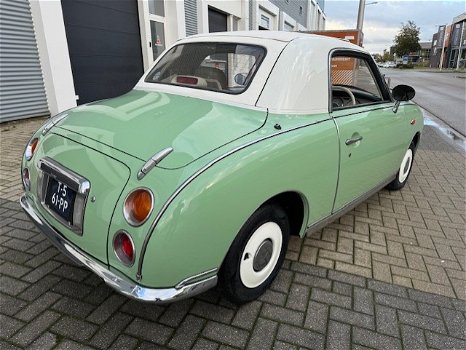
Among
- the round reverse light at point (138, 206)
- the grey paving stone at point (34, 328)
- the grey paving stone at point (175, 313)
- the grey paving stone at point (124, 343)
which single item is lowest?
the grey paving stone at point (175, 313)

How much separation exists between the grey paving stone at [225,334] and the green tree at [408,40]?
79.3 metres

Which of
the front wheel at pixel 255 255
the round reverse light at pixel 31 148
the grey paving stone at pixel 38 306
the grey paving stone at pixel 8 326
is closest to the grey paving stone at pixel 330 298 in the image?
the front wheel at pixel 255 255

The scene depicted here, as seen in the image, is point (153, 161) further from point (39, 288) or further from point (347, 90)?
point (347, 90)

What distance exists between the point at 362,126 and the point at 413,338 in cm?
160

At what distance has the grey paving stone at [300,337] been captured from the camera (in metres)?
2.12

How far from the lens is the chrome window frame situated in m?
2.00

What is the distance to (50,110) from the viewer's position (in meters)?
7.42

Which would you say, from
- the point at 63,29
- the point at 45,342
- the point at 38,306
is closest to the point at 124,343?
the point at 45,342

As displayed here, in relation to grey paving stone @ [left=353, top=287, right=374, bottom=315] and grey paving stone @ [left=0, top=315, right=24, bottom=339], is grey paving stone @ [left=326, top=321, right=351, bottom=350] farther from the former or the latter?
grey paving stone @ [left=0, top=315, right=24, bottom=339]

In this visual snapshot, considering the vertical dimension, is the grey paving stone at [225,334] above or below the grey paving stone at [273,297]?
above

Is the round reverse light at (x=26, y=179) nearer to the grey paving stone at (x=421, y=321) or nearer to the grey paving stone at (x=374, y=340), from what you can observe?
the grey paving stone at (x=374, y=340)

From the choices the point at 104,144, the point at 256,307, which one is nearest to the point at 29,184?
the point at 104,144

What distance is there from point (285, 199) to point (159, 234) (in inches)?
42.8

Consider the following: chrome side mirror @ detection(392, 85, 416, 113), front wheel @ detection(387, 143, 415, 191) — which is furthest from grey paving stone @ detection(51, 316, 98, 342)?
front wheel @ detection(387, 143, 415, 191)
